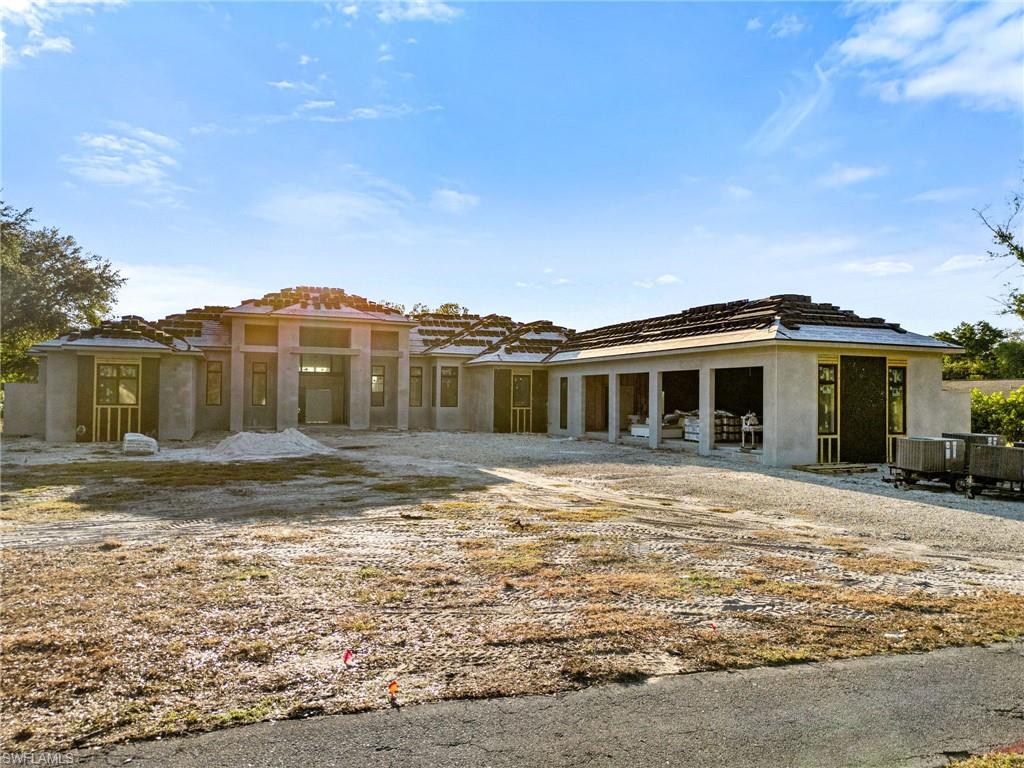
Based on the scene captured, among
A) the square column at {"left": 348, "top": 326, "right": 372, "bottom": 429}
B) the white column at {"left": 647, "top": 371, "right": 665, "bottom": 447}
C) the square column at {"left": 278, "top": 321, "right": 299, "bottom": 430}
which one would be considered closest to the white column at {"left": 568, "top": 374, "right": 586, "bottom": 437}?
the white column at {"left": 647, "top": 371, "right": 665, "bottom": 447}

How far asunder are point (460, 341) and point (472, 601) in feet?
88.0

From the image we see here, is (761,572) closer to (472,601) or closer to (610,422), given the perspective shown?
(472,601)

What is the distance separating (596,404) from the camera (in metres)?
28.8

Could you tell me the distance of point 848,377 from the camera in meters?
17.2

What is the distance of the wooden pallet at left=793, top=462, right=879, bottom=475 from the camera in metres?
16.1

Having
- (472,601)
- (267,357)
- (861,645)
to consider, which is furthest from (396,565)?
(267,357)

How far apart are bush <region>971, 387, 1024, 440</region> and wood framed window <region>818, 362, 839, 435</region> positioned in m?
7.84

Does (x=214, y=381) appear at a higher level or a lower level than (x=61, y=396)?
higher

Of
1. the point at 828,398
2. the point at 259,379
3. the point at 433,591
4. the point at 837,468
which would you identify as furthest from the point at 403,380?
the point at 433,591

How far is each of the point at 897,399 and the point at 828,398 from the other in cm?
230

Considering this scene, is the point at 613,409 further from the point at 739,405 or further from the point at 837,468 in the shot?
the point at 837,468

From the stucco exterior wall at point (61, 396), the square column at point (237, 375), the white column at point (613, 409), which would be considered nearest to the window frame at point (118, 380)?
the stucco exterior wall at point (61, 396)

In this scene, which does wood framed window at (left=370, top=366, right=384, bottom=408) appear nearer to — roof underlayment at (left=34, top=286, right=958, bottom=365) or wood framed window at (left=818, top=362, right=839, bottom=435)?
roof underlayment at (left=34, top=286, right=958, bottom=365)

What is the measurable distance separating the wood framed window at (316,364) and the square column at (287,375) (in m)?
3.85
